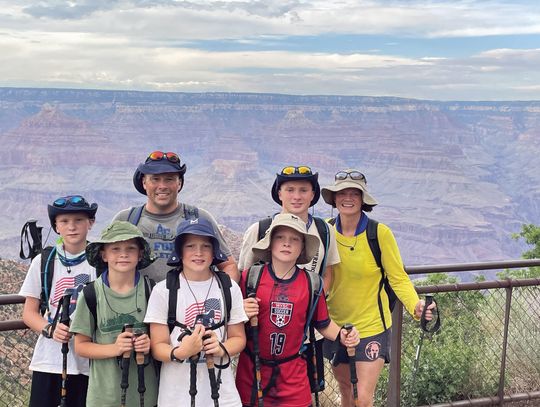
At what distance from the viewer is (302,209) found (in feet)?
11.0

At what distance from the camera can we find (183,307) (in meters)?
2.93

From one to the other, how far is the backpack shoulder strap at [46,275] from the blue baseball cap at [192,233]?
52 centimetres

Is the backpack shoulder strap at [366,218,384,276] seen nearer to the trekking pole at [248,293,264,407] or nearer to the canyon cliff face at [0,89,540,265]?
the trekking pole at [248,293,264,407]

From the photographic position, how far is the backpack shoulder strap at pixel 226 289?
2.97m

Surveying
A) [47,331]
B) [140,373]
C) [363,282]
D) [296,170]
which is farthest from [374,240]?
[47,331]

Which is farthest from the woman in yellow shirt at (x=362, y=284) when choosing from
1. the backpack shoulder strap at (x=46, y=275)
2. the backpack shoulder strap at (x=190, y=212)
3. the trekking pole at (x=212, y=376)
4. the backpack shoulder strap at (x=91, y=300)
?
the backpack shoulder strap at (x=46, y=275)

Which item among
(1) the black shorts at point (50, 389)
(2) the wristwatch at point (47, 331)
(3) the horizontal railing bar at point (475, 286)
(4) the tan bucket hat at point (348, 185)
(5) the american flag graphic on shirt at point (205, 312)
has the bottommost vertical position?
(1) the black shorts at point (50, 389)

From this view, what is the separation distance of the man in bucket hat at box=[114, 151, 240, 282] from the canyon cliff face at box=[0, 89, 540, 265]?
115 meters

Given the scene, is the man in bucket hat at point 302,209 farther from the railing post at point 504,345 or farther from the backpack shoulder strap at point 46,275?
the railing post at point 504,345

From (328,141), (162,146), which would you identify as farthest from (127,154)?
(328,141)

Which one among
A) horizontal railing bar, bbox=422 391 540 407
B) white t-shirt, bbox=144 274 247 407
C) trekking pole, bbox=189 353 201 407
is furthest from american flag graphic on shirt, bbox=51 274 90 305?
horizontal railing bar, bbox=422 391 540 407

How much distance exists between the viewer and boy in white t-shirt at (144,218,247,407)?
9.36ft

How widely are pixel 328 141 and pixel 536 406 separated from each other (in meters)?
149

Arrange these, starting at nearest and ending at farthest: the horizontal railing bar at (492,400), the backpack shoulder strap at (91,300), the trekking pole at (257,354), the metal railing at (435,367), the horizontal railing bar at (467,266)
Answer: the backpack shoulder strap at (91,300) → the trekking pole at (257,354) → the horizontal railing bar at (467,266) → the metal railing at (435,367) → the horizontal railing bar at (492,400)
